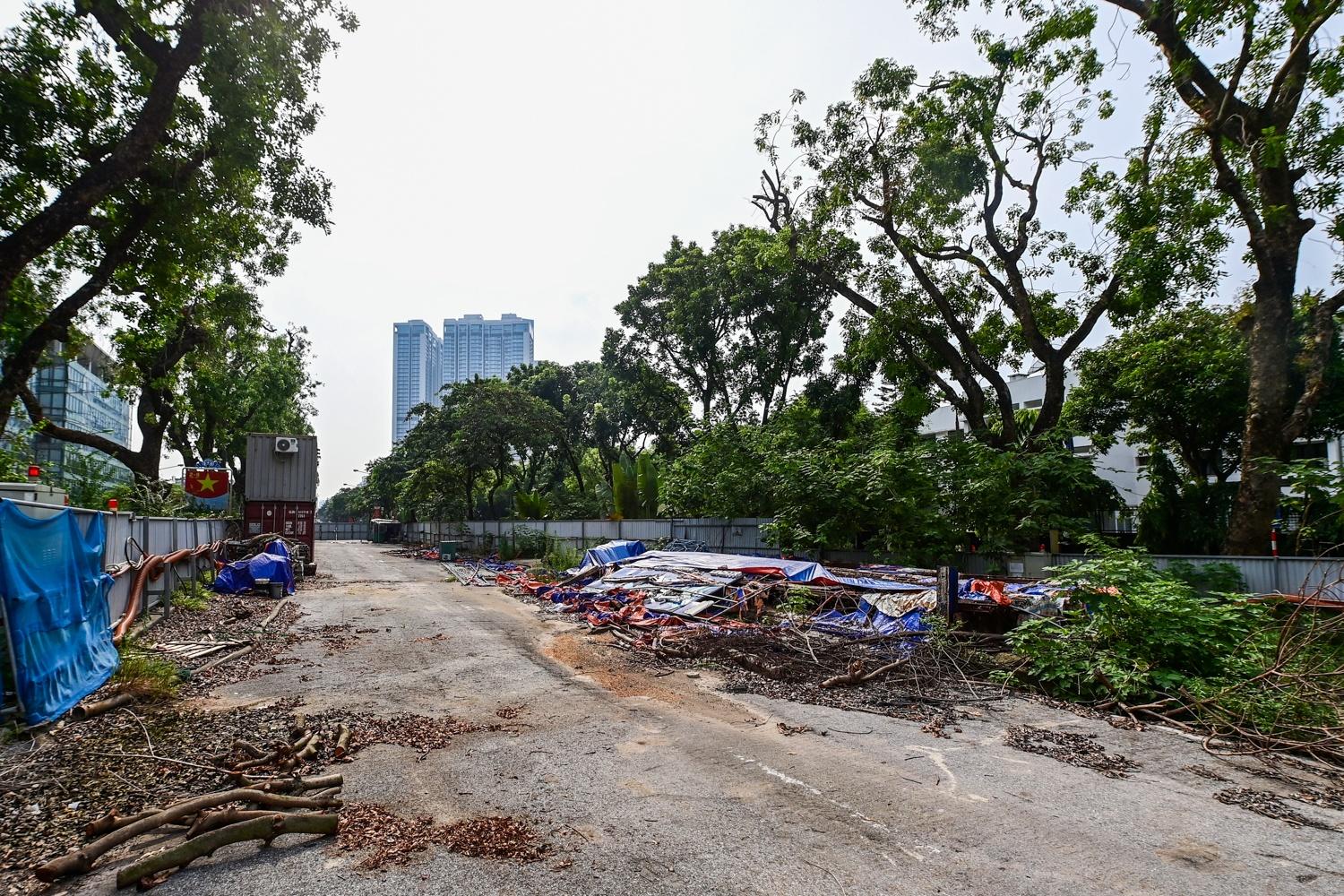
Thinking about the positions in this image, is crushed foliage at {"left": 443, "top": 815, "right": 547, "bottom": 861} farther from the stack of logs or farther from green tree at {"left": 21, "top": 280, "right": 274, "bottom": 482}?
green tree at {"left": 21, "top": 280, "right": 274, "bottom": 482}

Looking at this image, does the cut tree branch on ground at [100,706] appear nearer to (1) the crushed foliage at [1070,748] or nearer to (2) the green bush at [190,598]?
(2) the green bush at [190,598]

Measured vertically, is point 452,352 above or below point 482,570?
above

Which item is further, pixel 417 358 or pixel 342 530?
pixel 417 358

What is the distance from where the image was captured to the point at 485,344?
89.5 m

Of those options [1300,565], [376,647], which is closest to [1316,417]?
[1300,565]

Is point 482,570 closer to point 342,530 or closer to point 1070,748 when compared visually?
point 1070,748

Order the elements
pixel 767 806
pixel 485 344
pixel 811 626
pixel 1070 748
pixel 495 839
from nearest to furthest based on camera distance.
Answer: pixel 495 839 < pixel 767 806 < pixel 1070 748 < pixel 811 626 < pixel 485 344

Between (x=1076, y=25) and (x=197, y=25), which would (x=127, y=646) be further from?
(x=1076, y=25)

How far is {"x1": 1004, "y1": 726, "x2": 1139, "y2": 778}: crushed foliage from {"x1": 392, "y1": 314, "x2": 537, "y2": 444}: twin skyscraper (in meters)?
80.4

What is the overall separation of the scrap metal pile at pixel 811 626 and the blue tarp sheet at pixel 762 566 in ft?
0.11

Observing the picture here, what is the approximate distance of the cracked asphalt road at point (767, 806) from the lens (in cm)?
371

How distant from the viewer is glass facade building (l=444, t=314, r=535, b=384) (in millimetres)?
87062

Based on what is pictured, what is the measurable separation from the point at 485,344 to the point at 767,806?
8956 cm

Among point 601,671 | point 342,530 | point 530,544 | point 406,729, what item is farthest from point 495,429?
point 342,530
